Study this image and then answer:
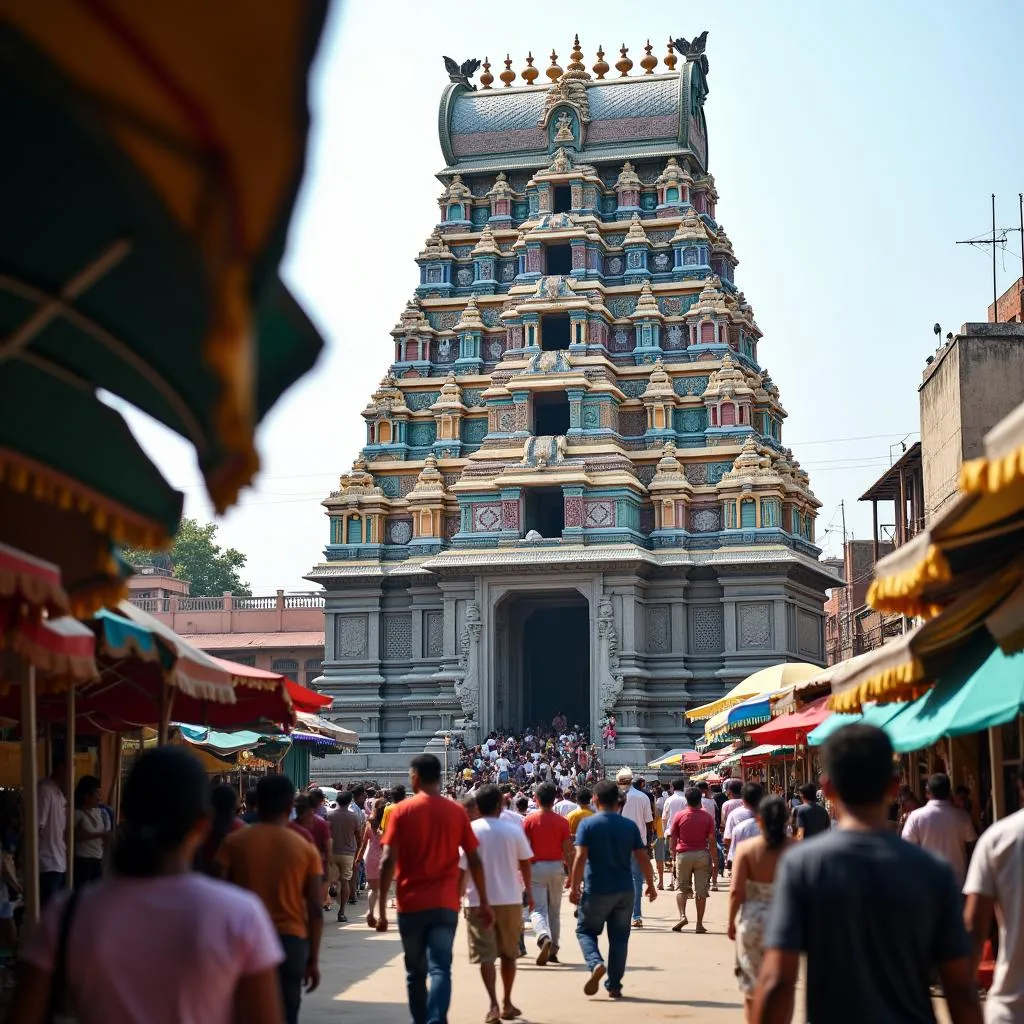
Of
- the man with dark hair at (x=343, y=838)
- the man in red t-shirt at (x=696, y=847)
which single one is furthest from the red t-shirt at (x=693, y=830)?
the man with dark hair at (x=343, y=838)

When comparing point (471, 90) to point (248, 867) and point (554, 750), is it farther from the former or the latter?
point (248, 867)

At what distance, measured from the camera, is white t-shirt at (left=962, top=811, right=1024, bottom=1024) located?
566 centimetres

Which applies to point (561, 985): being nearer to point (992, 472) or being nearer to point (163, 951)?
point (992, 472)

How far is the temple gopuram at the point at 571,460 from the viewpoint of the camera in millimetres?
43500

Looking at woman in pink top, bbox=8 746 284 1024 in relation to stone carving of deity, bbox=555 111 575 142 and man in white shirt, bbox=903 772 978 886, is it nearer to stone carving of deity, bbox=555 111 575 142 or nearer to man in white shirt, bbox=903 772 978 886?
man in white shirt, bbox=903 772 978 886

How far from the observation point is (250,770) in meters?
30.6

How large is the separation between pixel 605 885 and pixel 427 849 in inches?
122

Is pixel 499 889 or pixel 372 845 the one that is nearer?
pixel 499 889

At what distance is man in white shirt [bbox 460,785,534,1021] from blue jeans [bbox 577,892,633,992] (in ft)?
3.13

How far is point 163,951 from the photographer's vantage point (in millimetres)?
3945

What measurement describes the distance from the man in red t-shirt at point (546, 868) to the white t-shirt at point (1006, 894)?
8.91 metres

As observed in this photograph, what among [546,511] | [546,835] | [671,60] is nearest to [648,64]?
[671,60]

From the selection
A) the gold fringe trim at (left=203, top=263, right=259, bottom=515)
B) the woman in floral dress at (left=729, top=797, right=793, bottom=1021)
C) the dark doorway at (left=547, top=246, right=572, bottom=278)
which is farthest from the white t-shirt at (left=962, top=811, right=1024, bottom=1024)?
the dark doorway at (left=547, top=246, right=572, bottom=278)

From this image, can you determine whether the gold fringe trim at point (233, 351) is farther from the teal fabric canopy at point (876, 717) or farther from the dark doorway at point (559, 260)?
the dark doorway at point (559, 260)
